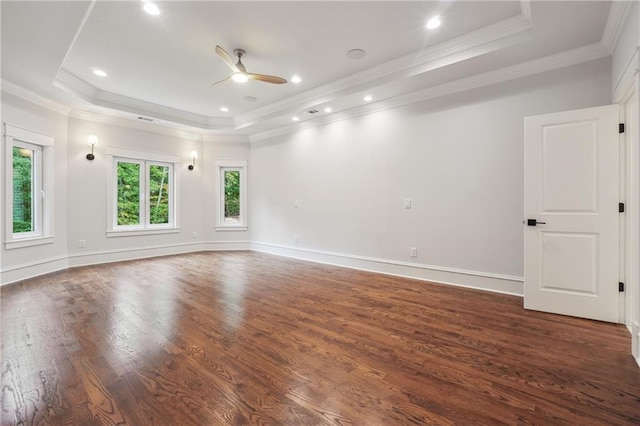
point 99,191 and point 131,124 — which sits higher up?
point 131,124

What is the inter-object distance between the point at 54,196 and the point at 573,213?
23.9 feet

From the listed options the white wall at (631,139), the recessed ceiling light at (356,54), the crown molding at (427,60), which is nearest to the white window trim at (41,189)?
the crown molding at (427,60)

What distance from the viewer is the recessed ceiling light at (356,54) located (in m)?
3.52

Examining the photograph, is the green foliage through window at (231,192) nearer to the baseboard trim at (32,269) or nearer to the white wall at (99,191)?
the white wall at (99,191)

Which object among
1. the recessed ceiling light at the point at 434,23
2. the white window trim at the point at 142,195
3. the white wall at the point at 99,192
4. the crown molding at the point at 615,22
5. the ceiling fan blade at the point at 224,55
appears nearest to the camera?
the crown molding at the point at 615,22

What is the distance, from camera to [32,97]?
4309 mm

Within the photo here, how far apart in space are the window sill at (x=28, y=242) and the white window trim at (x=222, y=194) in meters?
3.03

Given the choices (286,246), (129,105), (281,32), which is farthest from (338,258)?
(129,105)

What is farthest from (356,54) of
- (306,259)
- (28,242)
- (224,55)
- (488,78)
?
(28,242)

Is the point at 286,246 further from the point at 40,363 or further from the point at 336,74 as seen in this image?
the point at 40,363

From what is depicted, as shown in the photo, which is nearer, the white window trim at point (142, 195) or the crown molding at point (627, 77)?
the crown molding at point (627, 77)

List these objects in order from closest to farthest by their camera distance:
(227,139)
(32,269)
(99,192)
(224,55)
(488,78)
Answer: (224,55) → (488,78) → (32,269) → (99,192) → (227,139)

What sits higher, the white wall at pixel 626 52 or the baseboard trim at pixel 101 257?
the white wall at pixel 626 52

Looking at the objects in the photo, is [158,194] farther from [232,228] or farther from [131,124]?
[232,228]
